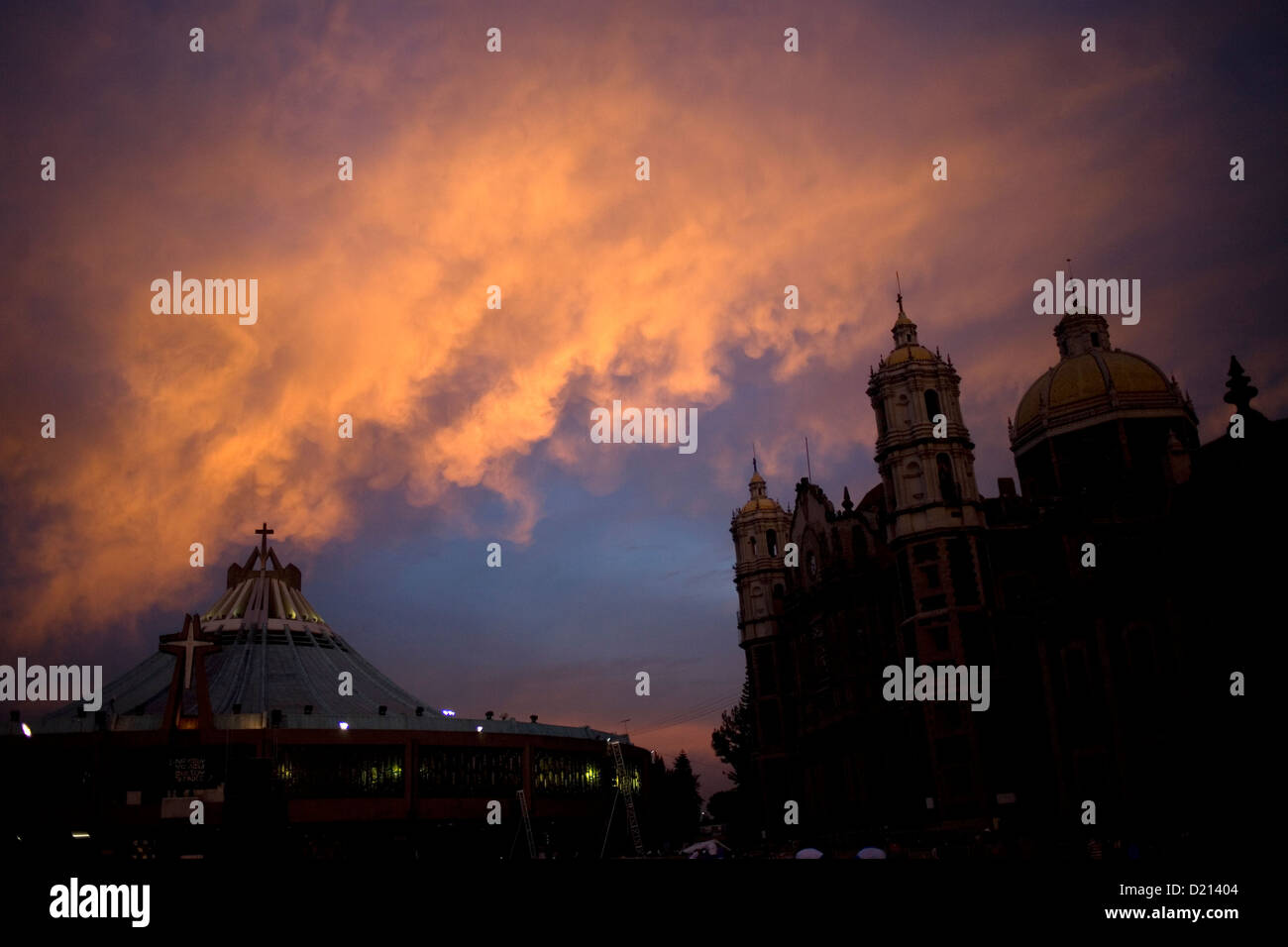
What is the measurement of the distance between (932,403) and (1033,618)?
13.5m

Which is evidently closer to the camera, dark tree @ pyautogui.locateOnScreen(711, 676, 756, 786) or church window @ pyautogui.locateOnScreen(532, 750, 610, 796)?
church window @ pyautogui.locateOnScreen(532, 750, 610, 796)

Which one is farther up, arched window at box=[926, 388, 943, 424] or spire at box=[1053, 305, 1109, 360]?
spire at box=[1053, 305, 1109, 360]

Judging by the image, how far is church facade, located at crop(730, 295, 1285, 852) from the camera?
4894cm

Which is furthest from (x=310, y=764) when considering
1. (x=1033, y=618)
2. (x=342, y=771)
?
(x=1033, y=618)

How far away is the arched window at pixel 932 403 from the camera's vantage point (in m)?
60.1

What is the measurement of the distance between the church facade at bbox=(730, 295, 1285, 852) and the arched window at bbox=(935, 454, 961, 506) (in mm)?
150

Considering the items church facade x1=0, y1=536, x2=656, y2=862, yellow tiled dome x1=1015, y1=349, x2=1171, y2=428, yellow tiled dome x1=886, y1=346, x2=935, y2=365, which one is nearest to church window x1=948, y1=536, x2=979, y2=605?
yellow tiled dome x1=886, y1=346, x2=935, y2=365

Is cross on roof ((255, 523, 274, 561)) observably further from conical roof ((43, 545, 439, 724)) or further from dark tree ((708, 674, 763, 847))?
dark tree ((708, 674, 763, 847))

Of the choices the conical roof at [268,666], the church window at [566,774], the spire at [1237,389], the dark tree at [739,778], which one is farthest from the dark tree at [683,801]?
the spire at [1237,389]

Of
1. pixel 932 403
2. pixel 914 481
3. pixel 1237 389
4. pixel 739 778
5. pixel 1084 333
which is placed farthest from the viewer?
pixel 739 778

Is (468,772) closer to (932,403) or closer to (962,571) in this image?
(962,571)

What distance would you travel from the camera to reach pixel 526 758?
76562 mm

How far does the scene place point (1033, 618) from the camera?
5641 cm
